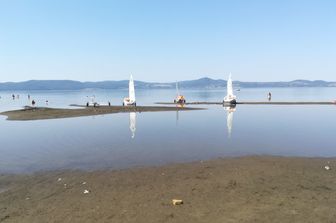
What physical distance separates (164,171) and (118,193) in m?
4.76

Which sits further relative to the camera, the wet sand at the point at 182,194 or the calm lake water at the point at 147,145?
the calm lake water at the point at 147,145

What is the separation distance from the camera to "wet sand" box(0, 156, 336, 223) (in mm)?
12805

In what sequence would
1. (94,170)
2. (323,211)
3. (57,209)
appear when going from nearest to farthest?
1. (323,211)
2. (57,209)
3. (94,170)

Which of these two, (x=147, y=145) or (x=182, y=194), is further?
(x=147, y=145)

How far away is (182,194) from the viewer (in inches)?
→ 606

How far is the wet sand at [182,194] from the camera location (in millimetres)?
12805

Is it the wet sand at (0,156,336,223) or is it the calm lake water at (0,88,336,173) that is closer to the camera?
the wet sand at (0,156,336,223)

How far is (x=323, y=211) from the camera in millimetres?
12703

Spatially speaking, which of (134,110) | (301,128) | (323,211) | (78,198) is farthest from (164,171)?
(134,110)

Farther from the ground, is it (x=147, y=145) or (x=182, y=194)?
(x=182, y=194)

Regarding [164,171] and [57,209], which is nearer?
[57,209]

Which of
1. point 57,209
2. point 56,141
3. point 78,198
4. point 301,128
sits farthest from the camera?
point 301,128

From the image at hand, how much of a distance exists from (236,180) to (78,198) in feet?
24.9

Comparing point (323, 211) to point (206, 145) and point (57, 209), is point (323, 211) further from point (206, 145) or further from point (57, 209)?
point (206, 145)
